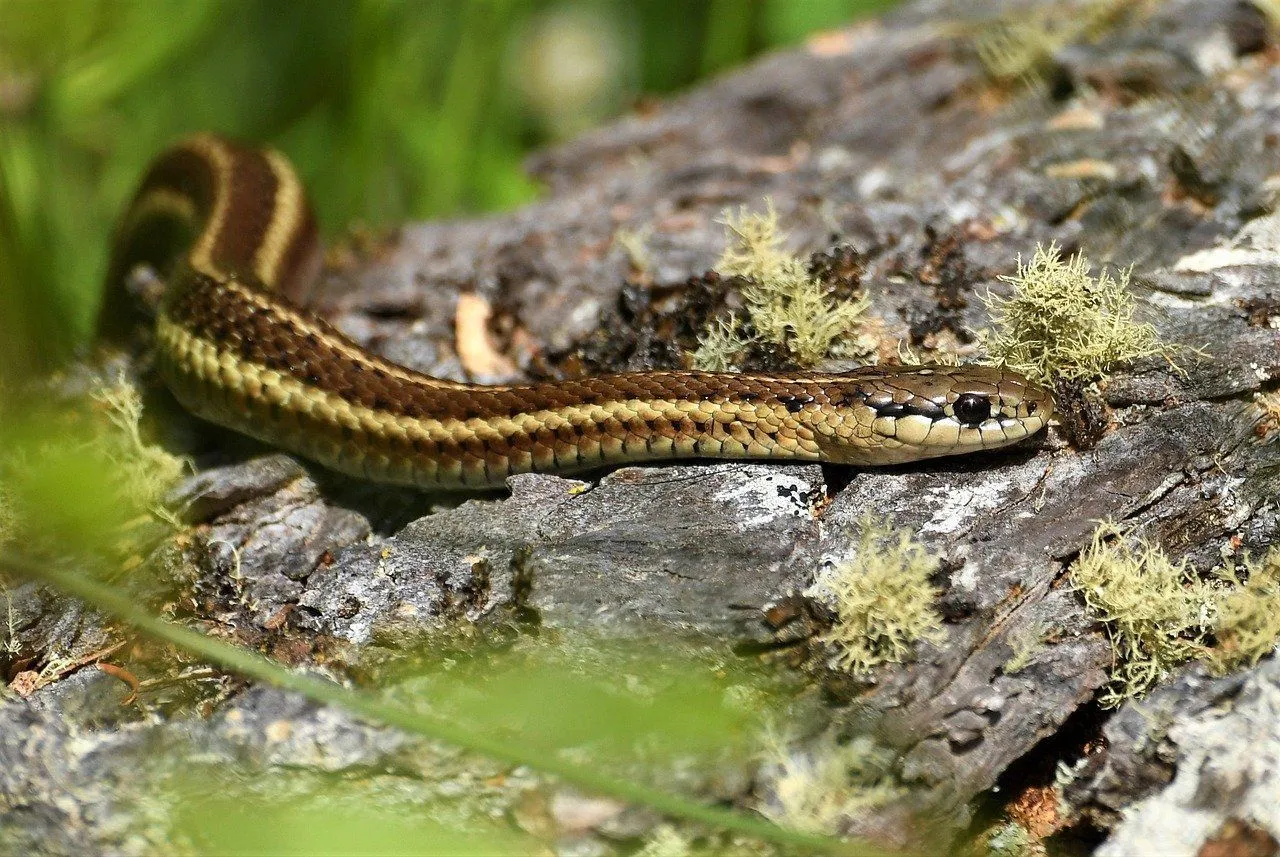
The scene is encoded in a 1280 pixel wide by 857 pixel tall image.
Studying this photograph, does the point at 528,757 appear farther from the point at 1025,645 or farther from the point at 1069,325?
the point at 1069,325

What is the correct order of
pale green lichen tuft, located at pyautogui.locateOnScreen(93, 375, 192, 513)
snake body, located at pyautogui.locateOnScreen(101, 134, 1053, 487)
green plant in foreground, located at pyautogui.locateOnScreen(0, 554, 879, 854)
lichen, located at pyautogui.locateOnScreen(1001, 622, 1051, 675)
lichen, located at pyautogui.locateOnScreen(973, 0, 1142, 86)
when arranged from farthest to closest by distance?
lichen, located at pyautogui.locateOnScreen(973, 0, 1142, 86), pale green lichen tuft, located at pyautogui.locateOnScreen(93, 375, 192, 513), snake body, located at pyautogui.locateOnScreen(101, 134, 1053, 487), lichen, located at pyautogui.locateOnScreen(1001, 622, 1051, 675), green plant in foreground, located at pyautogui.locateOnScreen(0, 554, 879, 854)

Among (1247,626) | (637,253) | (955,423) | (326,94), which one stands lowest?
(1247,626)

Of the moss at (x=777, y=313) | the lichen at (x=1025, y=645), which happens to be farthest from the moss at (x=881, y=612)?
the moss at (x=777, y=313)

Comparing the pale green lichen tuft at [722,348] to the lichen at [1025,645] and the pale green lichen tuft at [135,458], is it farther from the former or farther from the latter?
A: the pale green lichen tuft at [135,458]

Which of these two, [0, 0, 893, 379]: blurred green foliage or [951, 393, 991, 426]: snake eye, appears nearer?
[951, 393, 991, 426]: snake eye

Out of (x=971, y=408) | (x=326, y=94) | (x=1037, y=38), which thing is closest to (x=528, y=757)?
(x=971, y=408)

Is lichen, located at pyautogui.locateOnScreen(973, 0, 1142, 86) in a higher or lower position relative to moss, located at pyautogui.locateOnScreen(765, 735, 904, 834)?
higher

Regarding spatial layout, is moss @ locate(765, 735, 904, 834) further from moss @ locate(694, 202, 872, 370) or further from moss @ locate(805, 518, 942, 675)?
moss @ locate(694, 202, 872, 370)

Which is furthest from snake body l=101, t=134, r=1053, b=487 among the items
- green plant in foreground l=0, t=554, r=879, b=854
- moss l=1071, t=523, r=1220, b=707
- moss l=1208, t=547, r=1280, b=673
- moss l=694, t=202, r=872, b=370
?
green plant in foreground l=0, t=554, r=879, b=854
